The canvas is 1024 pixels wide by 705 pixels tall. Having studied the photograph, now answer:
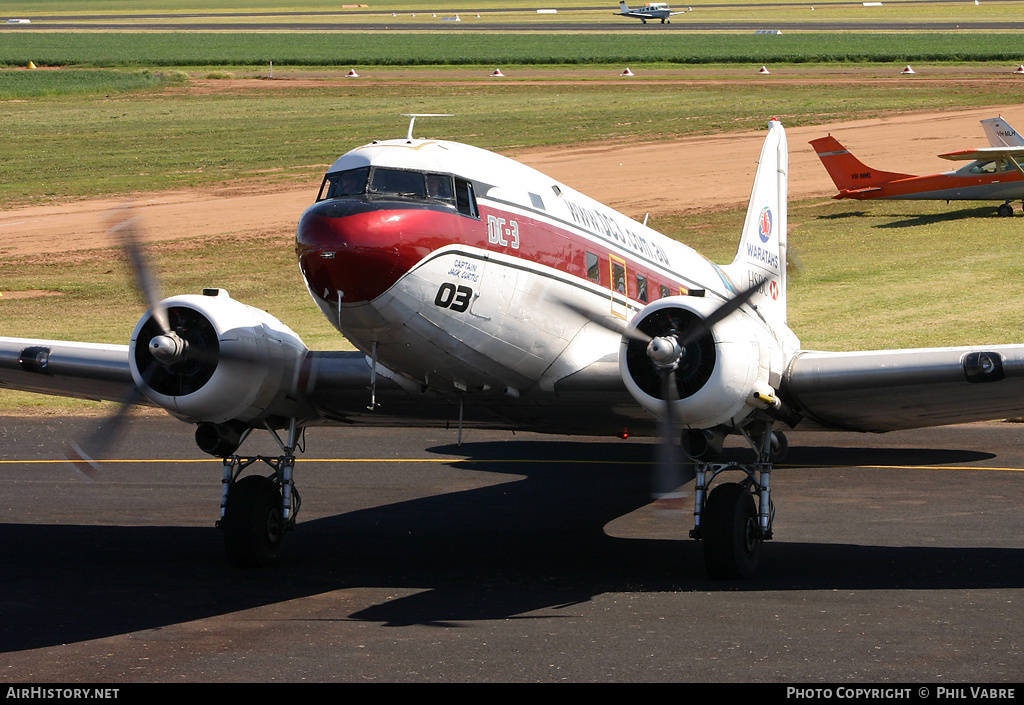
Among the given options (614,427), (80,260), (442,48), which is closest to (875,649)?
(614,427)

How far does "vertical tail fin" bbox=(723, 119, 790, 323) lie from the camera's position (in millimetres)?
21125

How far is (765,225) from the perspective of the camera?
22.0 metres

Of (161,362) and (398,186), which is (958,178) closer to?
(398,186)

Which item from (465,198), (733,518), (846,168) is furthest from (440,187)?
(846,168)

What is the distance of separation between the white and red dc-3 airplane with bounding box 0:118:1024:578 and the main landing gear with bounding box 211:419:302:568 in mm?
29

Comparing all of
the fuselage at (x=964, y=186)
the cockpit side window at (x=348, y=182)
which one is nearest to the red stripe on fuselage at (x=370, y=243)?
the cockpit side window at (x=348, y=182)

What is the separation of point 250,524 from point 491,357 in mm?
3708

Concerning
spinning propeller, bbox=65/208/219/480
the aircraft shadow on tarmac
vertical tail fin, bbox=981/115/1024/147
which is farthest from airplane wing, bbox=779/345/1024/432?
vertical tail fin, bbox=981/115/1024/147

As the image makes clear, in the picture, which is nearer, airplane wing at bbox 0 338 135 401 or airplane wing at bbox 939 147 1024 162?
airplane wing at bbox 0 338 135 401

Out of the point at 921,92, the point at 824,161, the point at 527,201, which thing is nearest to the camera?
the point at 527,201

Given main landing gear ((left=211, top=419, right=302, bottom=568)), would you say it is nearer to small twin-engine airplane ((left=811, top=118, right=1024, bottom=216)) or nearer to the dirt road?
the dirt road

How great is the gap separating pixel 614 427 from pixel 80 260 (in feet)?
108

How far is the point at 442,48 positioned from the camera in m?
121

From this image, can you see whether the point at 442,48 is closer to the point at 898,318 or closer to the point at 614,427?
the point at 898,318
